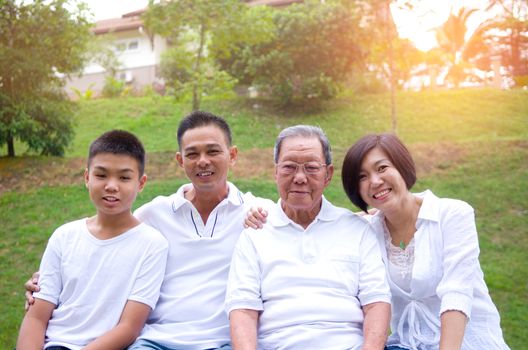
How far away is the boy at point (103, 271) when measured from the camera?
2.81m

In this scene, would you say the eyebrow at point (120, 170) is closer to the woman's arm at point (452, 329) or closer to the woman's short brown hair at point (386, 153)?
the woman's short brown hair at point (386, 153)

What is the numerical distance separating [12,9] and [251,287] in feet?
29.9

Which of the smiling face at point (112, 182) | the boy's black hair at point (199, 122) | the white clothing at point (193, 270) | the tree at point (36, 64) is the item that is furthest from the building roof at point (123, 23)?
the smiling face at point (112, 182)

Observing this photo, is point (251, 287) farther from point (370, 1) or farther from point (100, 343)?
point (370, 1)

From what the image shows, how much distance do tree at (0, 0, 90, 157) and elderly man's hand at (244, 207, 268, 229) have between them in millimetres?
7963

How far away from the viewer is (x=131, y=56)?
2508cm

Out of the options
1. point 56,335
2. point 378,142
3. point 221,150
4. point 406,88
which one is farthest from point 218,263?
point 406,88

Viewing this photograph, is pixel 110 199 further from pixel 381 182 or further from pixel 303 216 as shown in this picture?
pixel 381 182

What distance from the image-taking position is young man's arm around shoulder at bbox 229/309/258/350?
8.56 feet

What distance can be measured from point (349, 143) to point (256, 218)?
8.55m

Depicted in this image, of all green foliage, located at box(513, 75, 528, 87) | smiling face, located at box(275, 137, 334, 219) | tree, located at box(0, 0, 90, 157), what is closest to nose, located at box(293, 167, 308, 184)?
smiling face, located at box(275, 137, 334, 219)

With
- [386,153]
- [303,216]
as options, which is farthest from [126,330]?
[386,153]

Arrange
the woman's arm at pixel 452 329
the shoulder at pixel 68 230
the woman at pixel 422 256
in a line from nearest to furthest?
the woman's arm at pixel 452 329 < the woman at pixel 422 256 < the shoulder at pixel 68 230

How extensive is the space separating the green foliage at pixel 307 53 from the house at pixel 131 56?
1097 cm
